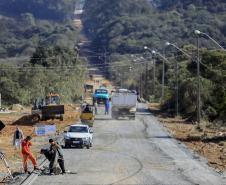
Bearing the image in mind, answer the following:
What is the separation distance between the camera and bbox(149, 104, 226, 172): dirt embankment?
35.6 meters

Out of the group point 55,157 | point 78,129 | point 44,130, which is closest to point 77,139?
point 78,129

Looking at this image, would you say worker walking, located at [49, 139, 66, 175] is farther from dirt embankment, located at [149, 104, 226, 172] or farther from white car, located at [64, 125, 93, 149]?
white car, located at [64, 125, 93, 149]

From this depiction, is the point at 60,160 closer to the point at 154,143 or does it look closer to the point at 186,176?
the point at 186,176

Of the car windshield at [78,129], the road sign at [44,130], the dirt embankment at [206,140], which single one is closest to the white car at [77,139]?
the car windshield at [78,129]

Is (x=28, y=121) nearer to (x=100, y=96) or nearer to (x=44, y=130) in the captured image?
(x=44, y=130)

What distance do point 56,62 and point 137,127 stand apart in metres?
78.5

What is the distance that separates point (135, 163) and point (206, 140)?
16759 millimetres

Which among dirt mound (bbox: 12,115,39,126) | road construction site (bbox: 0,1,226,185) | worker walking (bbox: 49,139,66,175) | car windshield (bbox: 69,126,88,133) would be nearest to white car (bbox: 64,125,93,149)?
road construction site (bbox: 0,1,226,185)

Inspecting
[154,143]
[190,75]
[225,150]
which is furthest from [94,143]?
[190,75]

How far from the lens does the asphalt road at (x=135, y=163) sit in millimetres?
25984

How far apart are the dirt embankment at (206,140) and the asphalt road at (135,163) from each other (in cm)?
81

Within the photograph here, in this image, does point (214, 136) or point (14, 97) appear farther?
point (14, 97)

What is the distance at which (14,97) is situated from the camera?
115 metres

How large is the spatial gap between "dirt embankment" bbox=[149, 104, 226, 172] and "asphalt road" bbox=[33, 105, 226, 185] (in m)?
0.81
